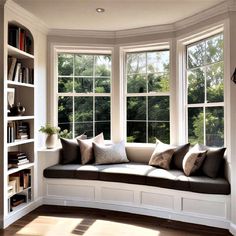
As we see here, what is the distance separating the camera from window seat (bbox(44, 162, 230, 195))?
330 cm

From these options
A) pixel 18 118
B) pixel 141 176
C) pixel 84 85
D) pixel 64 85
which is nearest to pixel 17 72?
pixel 18 118

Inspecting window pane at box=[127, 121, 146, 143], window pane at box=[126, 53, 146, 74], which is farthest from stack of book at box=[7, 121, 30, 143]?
window pane at box=[126, 53, 146, 74]

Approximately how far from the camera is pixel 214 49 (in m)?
3.85

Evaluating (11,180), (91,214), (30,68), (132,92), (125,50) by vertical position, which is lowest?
(91,214)

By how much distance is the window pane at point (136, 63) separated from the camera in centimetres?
475

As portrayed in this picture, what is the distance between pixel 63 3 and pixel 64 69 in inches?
59.3

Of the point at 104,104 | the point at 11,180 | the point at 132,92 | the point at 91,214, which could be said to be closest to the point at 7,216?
the point at 11,180

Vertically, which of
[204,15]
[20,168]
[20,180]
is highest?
[204,15]

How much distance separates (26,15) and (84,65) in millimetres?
1351

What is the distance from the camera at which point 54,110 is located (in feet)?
15.4

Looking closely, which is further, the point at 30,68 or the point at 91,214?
the point at 30,68

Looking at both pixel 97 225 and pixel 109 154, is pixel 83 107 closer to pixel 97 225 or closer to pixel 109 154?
pixel 109 154

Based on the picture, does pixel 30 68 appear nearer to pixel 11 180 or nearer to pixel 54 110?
pixel 54 110

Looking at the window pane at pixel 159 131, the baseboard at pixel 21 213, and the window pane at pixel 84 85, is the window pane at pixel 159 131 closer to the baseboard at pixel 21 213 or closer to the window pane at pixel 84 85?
the window pane at pixel 84 85
